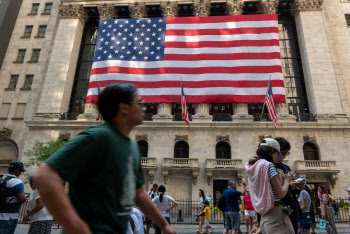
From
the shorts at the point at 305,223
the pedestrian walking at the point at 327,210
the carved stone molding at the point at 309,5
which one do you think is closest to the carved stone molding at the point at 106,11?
the carved stone molding at the point at 309,5

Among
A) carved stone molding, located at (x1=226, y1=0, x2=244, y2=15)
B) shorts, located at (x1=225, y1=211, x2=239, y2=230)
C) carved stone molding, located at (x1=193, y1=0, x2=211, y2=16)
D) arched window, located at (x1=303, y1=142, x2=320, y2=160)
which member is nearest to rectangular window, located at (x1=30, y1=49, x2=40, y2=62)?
carved stone molding, located at (x1=193, y1=0, x2=211, y2=16)

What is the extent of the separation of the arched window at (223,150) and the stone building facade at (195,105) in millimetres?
128

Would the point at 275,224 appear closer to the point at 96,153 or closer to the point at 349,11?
the point at 96,153

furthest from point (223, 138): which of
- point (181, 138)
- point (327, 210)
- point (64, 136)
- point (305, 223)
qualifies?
point (305, 223)

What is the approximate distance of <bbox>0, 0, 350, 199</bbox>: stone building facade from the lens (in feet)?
68.1

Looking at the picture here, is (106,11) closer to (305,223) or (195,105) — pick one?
(195,105)

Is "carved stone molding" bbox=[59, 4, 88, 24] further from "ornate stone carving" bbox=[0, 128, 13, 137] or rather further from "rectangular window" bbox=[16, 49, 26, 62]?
"ornate stone carving" bbox=[0, 128, 13, 137]

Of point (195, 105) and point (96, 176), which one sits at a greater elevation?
point (195, 105)

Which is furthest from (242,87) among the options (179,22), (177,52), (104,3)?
(104,3)

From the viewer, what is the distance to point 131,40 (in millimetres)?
25250

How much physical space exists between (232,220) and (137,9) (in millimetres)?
25883

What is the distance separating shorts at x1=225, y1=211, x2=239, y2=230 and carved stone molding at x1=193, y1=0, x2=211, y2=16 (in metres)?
23.4

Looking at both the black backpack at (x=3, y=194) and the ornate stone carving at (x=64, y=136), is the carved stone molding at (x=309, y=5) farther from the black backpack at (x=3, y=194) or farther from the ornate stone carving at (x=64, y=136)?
the black backpack at (x=3, y=194)

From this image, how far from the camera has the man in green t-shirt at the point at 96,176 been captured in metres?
1.30
